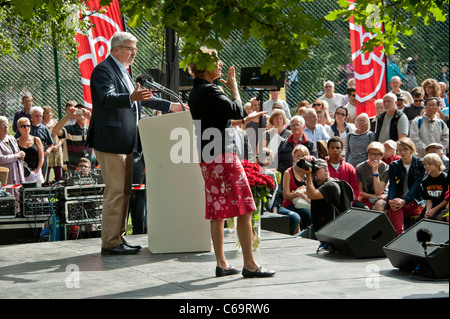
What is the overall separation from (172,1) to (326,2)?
38.6 ft

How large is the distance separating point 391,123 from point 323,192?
13.3ft

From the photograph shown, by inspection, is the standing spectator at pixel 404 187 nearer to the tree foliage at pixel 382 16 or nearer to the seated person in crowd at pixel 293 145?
the seated person in crowd at pixel 293 145

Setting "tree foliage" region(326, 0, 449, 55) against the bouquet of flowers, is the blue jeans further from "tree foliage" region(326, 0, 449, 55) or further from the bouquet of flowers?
"tree foliage" region(326, 0, 449, 55)

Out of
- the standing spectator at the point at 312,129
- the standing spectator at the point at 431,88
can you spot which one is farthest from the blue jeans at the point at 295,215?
the standing spectator at the point at 431,88

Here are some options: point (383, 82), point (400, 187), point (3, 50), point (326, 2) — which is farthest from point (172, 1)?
point (326, 2)

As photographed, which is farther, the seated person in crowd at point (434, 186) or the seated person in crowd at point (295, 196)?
the seated person in crowd at point (295, 196)

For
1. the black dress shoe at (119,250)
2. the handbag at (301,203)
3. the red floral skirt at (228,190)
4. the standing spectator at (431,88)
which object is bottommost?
the black dress shoe at (119,250)

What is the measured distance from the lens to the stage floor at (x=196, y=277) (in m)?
5.34

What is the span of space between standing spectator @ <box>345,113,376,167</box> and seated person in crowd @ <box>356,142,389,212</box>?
46.2 inches

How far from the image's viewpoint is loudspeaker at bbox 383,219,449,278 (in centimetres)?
565

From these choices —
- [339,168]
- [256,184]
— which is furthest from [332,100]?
[256,184]

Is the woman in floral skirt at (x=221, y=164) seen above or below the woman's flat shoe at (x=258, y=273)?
above

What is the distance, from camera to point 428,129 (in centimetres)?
1157

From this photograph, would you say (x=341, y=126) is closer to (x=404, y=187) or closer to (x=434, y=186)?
(x=404, y=187)
